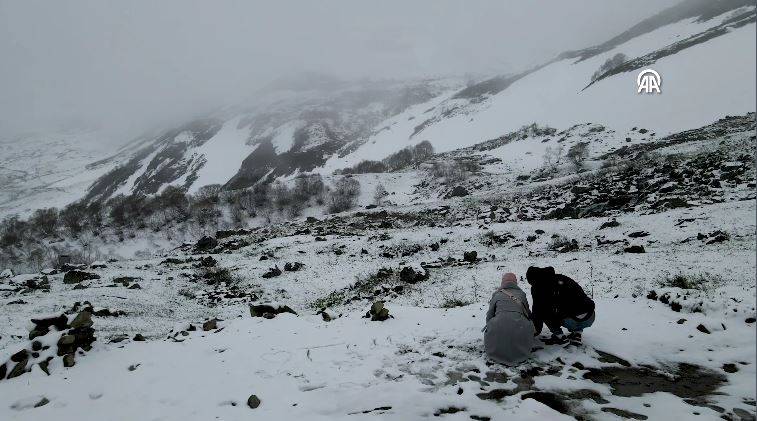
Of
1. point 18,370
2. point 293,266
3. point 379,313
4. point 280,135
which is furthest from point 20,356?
point 280,135

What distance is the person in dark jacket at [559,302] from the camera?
7.14 m

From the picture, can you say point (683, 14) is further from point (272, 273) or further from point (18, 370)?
point (18, 370)

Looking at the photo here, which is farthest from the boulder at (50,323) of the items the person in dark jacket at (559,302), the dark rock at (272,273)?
the dark rock at (272,273)

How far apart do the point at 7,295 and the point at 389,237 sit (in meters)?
19.6

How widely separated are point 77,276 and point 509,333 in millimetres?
23601

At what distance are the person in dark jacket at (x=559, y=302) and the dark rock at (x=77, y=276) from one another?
23085 millimetres

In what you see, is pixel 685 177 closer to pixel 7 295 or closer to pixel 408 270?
pixel 408 270

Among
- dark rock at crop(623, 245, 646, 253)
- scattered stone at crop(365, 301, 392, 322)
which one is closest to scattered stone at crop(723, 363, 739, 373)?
scattered stone at crop(365, 301, 392, 322)

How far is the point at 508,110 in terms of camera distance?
277 feet

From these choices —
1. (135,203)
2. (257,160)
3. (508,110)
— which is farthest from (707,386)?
(257,160)

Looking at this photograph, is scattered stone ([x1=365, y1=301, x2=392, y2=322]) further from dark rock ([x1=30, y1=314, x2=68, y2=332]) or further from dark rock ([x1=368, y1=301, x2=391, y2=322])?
dark rock ([x1=30, y1=314, x2=68, y2=332])

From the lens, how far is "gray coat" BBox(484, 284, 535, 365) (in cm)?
704

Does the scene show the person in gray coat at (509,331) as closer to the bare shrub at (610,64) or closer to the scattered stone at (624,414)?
the scattered stone at (624,414)

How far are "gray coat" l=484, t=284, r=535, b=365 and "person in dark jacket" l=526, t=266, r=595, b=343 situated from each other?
354mm
